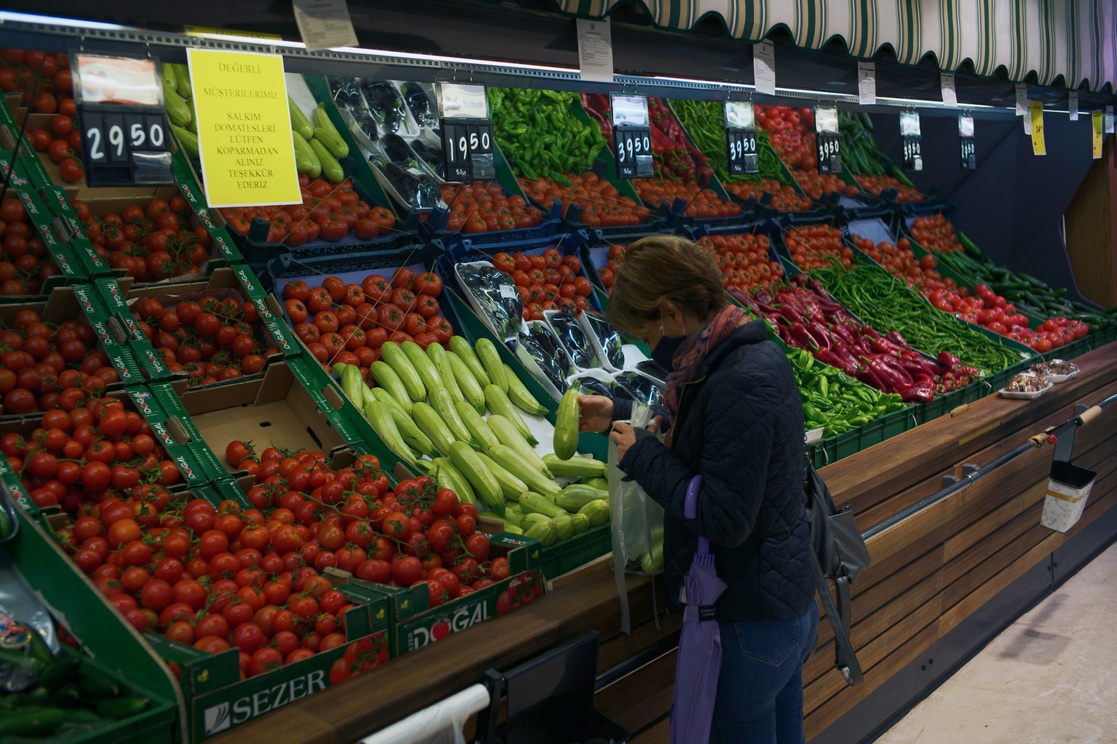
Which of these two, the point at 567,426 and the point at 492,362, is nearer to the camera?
the point at 567,426

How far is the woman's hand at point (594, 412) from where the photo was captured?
2.86m

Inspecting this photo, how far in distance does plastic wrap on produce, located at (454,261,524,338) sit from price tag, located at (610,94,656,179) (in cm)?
83

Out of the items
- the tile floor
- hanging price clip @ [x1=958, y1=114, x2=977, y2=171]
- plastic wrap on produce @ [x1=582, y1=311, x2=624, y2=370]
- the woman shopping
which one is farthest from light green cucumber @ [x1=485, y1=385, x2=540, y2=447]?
hanging price clip @ [x1=958, y1=114, x2=977, y2=171]

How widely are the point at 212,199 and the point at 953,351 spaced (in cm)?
478

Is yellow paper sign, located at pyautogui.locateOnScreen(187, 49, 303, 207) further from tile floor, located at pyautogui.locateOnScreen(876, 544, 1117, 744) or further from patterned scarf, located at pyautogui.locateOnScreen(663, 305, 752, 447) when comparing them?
tile floor, located at pyautogui.locateOnScreen(876, 544, 1117, 744)

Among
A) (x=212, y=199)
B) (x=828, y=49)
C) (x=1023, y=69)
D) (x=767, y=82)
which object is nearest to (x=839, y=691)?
(x=767, y=82)

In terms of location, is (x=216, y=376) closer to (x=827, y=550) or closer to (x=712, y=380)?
(x=712, y=380)

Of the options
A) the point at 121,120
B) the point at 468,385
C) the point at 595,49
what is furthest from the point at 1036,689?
the point at 121,120

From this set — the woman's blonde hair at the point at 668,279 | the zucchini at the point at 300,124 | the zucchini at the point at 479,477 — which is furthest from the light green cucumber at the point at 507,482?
the zucchini at the point at 300,124

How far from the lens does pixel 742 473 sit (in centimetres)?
216

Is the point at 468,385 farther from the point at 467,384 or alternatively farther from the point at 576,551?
the point at 576,551

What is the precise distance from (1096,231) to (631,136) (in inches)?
233

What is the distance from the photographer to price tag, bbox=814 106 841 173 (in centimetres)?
446

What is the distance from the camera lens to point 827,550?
2.69 m
